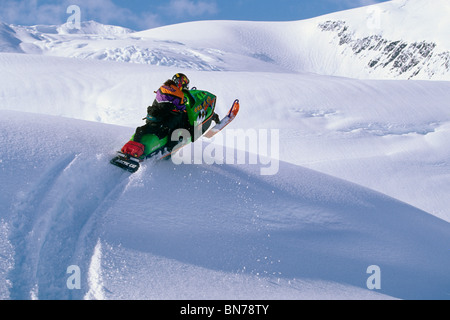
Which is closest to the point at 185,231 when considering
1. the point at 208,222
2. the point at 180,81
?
the point at 208,222

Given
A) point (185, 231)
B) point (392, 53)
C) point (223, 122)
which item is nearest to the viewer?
point (185, 231)

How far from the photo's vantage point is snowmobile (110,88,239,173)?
4.93 m

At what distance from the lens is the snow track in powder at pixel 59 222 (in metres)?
3.26

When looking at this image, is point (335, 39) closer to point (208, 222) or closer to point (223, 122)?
point (223, 122)

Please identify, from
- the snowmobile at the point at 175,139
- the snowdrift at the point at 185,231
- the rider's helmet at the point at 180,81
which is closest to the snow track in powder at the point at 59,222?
the snowdrift at the point at 185,231

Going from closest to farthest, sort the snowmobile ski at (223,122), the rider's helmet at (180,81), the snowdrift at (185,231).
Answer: the snowdrift at (185,231) < the rider's helmet at (180,81) < the snowmobile ski at (223,122)

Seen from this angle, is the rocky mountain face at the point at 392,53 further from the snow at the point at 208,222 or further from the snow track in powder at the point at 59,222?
the snow track in powder at the point at 59,222

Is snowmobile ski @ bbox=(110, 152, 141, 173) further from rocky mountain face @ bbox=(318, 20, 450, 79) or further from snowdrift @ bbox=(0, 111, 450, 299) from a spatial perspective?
rocky mountain face @ bbox=(318, 20, 450, 79)

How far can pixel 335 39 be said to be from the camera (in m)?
78.4

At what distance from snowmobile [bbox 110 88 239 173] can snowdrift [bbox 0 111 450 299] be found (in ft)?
0.59

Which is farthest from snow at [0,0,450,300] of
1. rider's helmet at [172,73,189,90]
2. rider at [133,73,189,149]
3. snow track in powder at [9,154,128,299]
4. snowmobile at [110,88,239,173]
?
rider's helmet at [172,73,189,90]

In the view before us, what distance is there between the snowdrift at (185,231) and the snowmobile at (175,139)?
0.18 meters

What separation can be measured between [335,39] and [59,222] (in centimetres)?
8203
